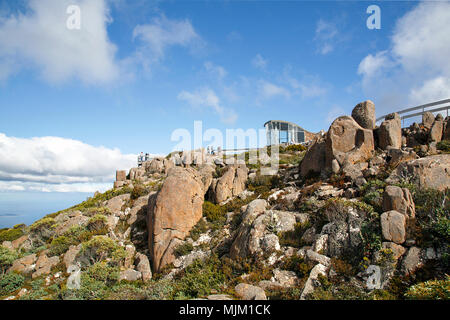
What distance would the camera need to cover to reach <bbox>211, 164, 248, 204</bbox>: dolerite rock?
758 inches

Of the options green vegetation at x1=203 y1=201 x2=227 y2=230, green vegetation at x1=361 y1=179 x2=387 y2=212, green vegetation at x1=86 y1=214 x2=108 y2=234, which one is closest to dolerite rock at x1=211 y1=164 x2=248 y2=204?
green vegetation at x1=203 y1=201 x2=227 y2=230

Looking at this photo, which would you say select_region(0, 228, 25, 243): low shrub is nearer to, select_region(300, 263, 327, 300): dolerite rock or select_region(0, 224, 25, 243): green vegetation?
select_region(0, 224, 25, 243): green vegetation

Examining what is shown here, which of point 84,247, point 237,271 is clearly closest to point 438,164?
point 237,271

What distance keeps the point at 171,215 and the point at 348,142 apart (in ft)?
A: 45.1

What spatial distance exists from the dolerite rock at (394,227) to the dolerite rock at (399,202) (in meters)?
0.51

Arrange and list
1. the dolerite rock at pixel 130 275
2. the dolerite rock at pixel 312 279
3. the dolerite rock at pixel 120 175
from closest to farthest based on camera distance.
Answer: the dolerite rock at pixel 312 279
the dolerite rock at pixel 130 275
the dolerite rock at pixel 120 175

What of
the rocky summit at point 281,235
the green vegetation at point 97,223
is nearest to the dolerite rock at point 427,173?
the rocky summit at point 281,235

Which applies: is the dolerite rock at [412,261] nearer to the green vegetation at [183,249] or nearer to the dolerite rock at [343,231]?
the dolerite rock at [343,231]

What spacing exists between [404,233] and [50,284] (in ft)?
58.1

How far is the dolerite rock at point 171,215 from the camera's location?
14.1 m

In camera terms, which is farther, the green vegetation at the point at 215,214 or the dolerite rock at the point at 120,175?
the dolerite rock at the point at 120,175

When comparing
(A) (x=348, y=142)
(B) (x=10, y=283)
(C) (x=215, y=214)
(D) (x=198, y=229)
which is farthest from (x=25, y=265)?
(A) (x=348, y=142)

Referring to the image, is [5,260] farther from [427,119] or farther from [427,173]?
[427,119]

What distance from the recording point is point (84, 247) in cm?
1455
